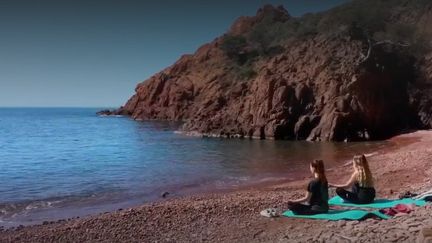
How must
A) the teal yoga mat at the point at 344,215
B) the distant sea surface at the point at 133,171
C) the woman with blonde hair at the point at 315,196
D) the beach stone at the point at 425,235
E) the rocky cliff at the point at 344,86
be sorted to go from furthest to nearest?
the rocky cliff at the point at 344,86
the distant sea surface at the point at 133,171
the woman with blonde hair at the point at 315,196
the teal yoga mat at the point at 344,215
the beach stone at the point at 425,235

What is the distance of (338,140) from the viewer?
3956 cm

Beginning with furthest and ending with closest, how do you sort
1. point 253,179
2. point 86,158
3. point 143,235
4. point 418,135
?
point 418,135 → point 86,158 → point 253,179 → point 143,235

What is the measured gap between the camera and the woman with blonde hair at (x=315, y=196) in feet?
33.8

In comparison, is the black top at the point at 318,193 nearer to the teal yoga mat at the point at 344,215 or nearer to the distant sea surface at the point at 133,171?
the teal yoga mat at the point at 344,215

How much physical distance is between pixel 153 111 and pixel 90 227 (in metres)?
86.1

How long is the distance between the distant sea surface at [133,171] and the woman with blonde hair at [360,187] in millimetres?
8211

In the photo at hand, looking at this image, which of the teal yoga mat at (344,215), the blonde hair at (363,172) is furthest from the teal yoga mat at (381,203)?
the teal yoga mat at (344,215)

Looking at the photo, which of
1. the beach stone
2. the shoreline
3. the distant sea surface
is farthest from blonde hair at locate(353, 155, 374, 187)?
the distant sea surface

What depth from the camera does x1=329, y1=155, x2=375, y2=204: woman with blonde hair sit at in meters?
11.2

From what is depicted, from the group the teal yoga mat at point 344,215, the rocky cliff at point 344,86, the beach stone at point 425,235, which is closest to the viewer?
the beach stone at point 425,235

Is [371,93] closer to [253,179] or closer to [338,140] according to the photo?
[338,140]

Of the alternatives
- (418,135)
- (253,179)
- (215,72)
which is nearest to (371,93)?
(418,135)

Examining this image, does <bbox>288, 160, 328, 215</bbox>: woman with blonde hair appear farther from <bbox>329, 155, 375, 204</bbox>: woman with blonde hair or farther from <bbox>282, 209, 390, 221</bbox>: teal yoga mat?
<bbox>329, 155, 375, 204</bbox>: woman with blonde hair

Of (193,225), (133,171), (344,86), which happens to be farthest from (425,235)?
(344,86)
